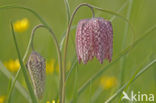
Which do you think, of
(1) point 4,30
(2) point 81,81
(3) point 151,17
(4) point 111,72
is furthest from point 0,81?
(3) point 151,17

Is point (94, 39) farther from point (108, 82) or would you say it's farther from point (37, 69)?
point (108, 82)

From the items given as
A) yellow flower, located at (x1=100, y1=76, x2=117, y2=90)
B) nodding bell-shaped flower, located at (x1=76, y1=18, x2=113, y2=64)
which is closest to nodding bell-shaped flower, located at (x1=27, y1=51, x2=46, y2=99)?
nodding bell-shaped flower, located at (x1=76, y1=18, x2=113, y2=64)

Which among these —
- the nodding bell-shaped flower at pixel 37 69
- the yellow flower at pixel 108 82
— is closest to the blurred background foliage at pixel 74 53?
the yellow flower at pixel 108 82

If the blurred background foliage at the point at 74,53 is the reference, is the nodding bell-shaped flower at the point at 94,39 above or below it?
above

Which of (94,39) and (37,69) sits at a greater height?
(94,39)

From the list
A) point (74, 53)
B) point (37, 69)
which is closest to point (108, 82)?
point (74, 53)

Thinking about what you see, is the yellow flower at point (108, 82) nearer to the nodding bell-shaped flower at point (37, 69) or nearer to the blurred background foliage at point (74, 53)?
the blurred background foliage at point (74, 53)
